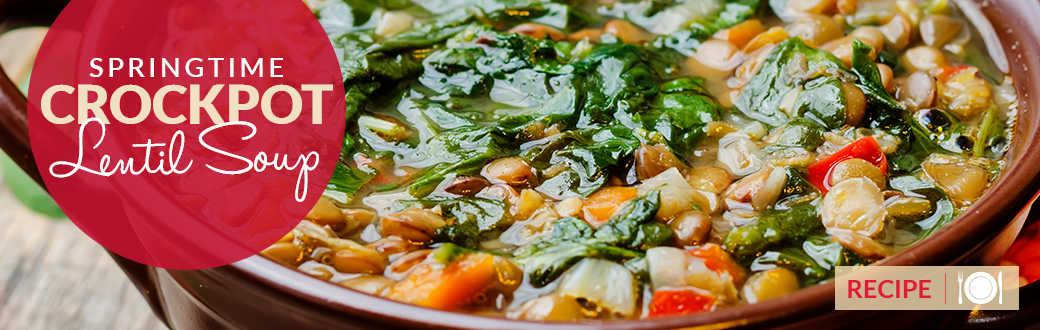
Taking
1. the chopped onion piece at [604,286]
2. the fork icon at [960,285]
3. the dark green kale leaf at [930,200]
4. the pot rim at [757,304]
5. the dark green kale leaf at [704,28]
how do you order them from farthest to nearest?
1. the dark green kale leaf at [704,28]
2. the dark green kale leaf at [930,200]
3. the chopped onion piece at [604,286]
4. the fork icon at [960,285]
5. the pot rim at [757,304]

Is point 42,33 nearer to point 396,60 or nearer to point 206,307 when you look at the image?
point 396,60

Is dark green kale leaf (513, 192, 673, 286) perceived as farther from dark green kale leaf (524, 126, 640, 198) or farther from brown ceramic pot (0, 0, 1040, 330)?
brown ceramic pot (0, 0, 1040, 330)

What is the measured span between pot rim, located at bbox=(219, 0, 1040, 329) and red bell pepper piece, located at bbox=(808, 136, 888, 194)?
47 cm

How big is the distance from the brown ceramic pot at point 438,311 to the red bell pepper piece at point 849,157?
1.20ft

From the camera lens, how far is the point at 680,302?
71.6 inches

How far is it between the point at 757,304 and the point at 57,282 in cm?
316

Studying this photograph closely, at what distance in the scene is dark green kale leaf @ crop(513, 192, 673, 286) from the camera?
194 centimetres

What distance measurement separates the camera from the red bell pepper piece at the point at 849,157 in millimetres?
2383

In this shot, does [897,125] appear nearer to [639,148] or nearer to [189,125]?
[639,148]

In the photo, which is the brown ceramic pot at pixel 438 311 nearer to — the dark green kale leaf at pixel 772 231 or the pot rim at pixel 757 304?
the pot rim at pixel 757 304

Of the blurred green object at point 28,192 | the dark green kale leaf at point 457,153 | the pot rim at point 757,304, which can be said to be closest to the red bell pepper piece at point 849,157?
the pot rim at point 757,304

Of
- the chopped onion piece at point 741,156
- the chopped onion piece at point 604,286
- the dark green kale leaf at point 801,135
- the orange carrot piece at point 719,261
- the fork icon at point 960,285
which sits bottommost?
the chopped onion piece at point 741,156

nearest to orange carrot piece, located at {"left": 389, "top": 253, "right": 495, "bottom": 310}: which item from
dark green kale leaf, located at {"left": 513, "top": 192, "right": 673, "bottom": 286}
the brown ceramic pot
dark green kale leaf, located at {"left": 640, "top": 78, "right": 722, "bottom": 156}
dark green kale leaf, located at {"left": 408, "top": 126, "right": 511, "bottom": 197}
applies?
dark green kale leaf, located at {"left": 513, "top": 192, "right": 673, "bottom": 286}

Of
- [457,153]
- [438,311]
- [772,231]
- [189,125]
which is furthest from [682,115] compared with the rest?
[189,125]
